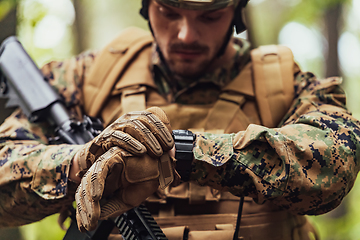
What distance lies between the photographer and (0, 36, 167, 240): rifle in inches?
64.1

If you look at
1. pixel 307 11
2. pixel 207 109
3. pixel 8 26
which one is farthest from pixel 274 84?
pixel 307 11

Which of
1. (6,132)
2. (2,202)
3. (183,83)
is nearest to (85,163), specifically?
(2,202)

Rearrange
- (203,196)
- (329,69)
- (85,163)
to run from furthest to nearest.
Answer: (329,69)
(203,196)
(85,163)

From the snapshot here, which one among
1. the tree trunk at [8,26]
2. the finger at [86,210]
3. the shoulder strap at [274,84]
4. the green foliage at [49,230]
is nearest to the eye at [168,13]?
the shoulder strap at [274,84]

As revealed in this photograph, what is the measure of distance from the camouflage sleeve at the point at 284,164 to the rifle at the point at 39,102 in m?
0.55

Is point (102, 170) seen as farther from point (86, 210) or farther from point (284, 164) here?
point (284, 164)

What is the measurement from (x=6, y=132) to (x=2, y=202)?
39 centimetres

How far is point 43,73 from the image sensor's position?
82.8 inches

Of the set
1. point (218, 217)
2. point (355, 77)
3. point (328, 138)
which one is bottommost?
point (355, 77)

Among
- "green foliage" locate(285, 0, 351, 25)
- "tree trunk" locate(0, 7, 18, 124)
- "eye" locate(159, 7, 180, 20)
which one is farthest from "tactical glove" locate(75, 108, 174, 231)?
"green foliage" locate(285, 0, 351, 25)

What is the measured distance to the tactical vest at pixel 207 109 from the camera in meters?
1.75

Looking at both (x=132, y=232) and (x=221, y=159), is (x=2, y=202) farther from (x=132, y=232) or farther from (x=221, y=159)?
(x=221, y=159)

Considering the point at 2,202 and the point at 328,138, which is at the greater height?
the point at 328,138

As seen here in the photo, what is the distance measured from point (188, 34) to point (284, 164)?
0.85m
